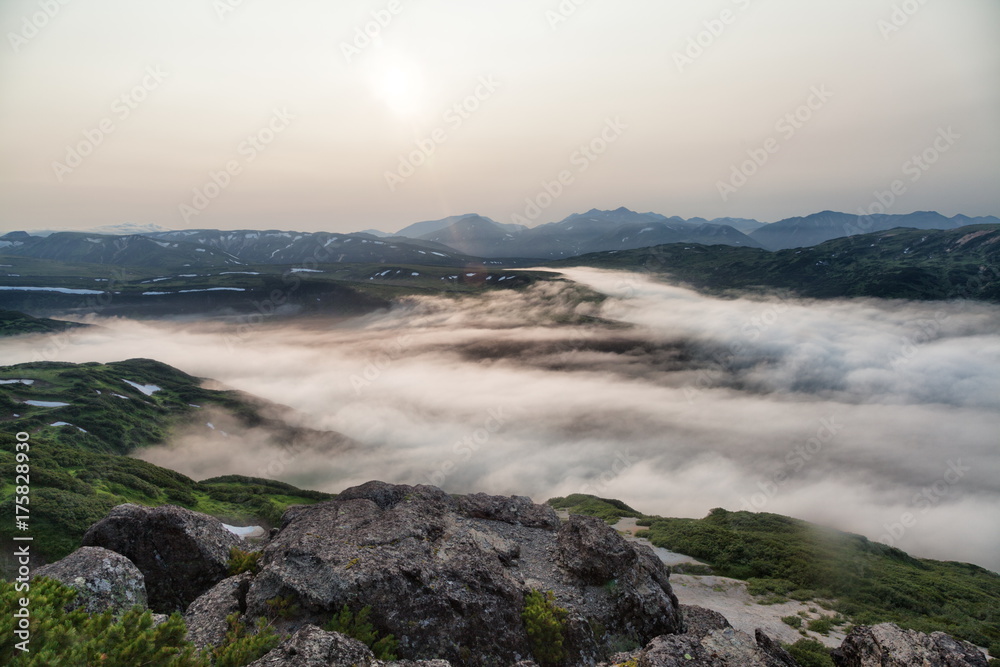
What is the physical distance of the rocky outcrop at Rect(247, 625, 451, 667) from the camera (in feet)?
36.6

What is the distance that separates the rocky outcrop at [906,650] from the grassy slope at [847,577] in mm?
21225

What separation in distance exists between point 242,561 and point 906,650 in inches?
1106

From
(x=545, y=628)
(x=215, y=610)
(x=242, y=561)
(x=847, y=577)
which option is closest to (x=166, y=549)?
(x=242, y=561)

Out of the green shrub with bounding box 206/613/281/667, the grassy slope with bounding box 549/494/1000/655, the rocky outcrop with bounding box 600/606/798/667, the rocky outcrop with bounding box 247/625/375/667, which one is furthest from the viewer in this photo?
the grassy slope with bounding box 549/494/1000/655

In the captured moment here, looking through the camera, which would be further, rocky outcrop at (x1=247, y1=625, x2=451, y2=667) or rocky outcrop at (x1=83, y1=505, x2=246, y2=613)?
rocky outcrop at (x1=83, y1=505, x2=246, y2=613)

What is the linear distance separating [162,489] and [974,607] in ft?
297

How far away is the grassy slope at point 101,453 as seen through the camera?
1465 inches

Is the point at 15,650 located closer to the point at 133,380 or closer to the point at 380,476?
the point at 380,476

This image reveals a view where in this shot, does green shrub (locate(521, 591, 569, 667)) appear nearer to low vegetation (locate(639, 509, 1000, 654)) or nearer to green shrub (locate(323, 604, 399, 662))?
green shrub (locate(323, 604, 399, 662))

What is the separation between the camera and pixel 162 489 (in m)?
58.6

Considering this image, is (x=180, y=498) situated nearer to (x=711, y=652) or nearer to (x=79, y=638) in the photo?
(x=79, y=638)

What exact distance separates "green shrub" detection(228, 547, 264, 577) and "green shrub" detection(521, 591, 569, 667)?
524 inches

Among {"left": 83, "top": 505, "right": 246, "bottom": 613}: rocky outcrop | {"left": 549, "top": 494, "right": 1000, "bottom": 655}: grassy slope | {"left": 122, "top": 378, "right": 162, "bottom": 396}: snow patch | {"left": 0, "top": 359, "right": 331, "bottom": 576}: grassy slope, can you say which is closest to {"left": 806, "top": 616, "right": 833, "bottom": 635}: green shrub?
{"left": 549, "top": 494, "right": 1000, "bottom": 655}: grassy slope

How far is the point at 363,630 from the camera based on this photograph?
1484cm
